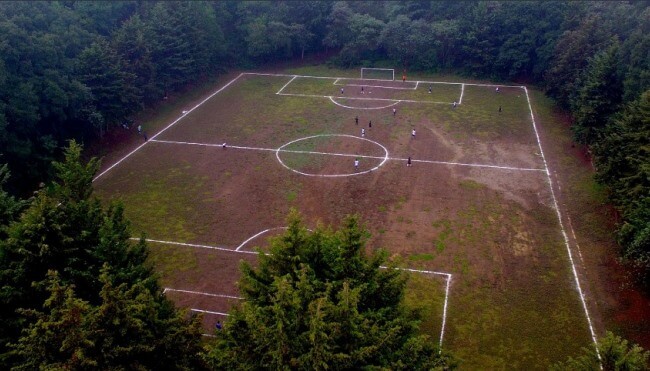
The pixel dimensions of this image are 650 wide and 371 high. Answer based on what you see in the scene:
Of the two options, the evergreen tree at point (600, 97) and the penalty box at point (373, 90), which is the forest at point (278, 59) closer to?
the evergreen tree at point (600, 97)

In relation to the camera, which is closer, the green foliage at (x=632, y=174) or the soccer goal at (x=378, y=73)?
the green foliage at (x=632, y=174)

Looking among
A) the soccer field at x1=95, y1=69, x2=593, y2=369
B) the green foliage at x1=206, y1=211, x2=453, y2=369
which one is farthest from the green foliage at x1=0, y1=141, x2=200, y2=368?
the soccer field at x1=95, y1=69, x2=593, y2=369

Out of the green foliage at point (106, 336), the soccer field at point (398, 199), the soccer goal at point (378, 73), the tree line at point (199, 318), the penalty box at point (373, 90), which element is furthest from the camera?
the soccer goal at point (378, 73)

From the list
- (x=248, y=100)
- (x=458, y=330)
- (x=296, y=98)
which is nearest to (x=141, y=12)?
(x=248, y=100)

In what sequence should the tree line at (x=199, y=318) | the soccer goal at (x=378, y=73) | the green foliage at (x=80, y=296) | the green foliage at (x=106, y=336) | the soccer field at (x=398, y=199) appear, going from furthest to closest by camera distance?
the soccer goal at (x=378, y=73) → the soccer field at (x=398, y=199) → the green foliage at (x=80, y=296) → the tree line at (x=199, y=318) → the green foliage at (x=106, y=336)

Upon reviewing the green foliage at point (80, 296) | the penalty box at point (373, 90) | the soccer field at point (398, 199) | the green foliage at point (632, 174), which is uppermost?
the green foliage at point (80, 296)

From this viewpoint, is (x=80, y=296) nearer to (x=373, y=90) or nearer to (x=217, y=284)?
(x=217, y=284)

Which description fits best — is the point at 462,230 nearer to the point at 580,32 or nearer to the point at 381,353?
the point at 381,353

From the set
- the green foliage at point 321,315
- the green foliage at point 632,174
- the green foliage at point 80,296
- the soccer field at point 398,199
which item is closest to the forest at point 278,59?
the green foliage at point 632,174
